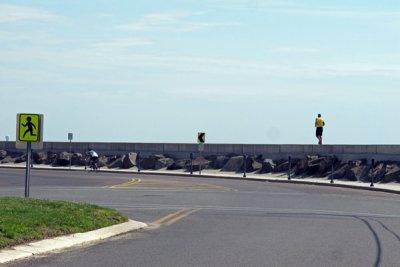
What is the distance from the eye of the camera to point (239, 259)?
47.8 ft

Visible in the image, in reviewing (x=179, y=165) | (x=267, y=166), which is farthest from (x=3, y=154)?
(x=267, y=166)

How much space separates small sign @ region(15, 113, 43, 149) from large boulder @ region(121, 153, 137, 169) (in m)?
38.3

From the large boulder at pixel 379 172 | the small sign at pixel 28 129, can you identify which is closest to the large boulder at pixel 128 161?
the large boulder at pixel 379 172

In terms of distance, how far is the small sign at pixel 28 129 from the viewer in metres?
22.5

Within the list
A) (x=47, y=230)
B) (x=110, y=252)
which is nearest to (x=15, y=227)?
(x=47, y=230)

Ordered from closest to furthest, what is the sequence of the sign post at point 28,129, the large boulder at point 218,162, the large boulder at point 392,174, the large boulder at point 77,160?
the sign post at point 28,129 → the large boulder at point 392,174 → the large boulder at point 218,162 → the large boulder at point 77,160

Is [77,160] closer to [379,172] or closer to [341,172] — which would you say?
[341,172]

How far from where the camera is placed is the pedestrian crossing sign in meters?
22.5

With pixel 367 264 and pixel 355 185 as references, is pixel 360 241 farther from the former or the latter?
pixel 355 185

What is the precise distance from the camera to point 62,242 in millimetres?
16250

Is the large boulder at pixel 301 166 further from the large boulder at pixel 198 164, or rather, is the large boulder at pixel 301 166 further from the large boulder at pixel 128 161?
the large boulder at pixel 128 161

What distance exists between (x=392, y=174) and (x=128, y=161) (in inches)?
896

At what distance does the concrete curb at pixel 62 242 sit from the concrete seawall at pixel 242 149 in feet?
94.1

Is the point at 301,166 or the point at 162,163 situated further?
the point at 162,163
